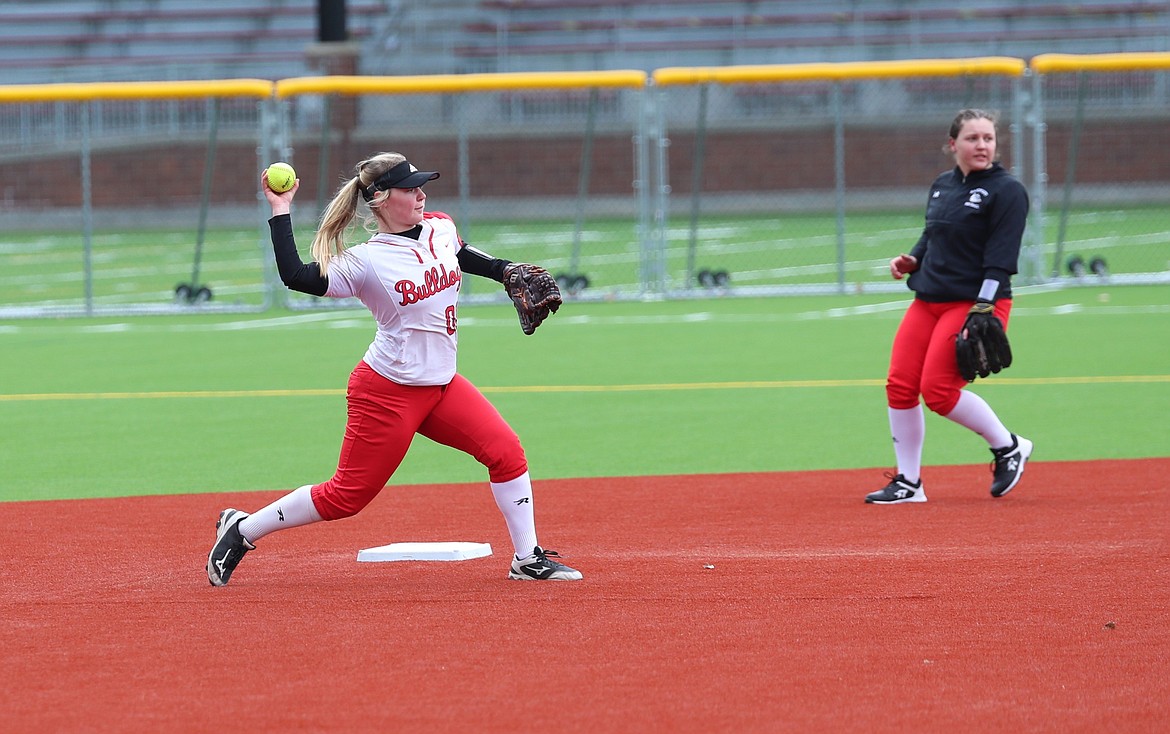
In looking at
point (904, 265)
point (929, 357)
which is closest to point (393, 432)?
point (929, 357)

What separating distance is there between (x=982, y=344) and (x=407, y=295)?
9.84 feet

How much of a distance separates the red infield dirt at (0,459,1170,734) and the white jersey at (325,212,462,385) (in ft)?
2.83

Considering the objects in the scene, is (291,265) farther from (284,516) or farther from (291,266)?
(284,516)

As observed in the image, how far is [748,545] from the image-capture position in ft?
23.2

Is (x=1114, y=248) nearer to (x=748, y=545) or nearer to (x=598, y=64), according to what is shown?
(x=598, y=64)

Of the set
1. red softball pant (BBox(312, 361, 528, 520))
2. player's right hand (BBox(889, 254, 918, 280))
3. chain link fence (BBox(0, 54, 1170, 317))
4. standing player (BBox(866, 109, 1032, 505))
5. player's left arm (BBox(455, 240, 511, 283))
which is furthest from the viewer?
chain link fence (BBox(0, 54, 1170, 317))

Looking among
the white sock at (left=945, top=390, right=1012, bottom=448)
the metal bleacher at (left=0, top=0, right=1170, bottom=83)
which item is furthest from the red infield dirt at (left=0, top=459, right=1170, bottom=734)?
the metal bleacher at (left=0, top=0, right=1170, bottom=83)

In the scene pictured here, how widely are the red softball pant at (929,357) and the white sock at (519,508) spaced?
244 cm

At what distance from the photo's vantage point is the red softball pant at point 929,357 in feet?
25.8

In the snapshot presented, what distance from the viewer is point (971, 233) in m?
7.89

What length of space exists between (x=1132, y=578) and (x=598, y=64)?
3068 cm

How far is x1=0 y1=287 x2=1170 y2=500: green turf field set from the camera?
962cm

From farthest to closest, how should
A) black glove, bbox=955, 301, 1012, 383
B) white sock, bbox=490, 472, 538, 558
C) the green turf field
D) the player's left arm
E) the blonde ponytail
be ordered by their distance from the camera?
the green turf field, black glove, bbox=955, 301, 1012, 383, the player's left arm, white sock, bbox=490, 472, 538, 558, the blonde ponytail

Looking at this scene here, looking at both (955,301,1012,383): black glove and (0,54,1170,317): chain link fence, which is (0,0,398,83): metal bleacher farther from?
(955,301,1012,383): black glove
